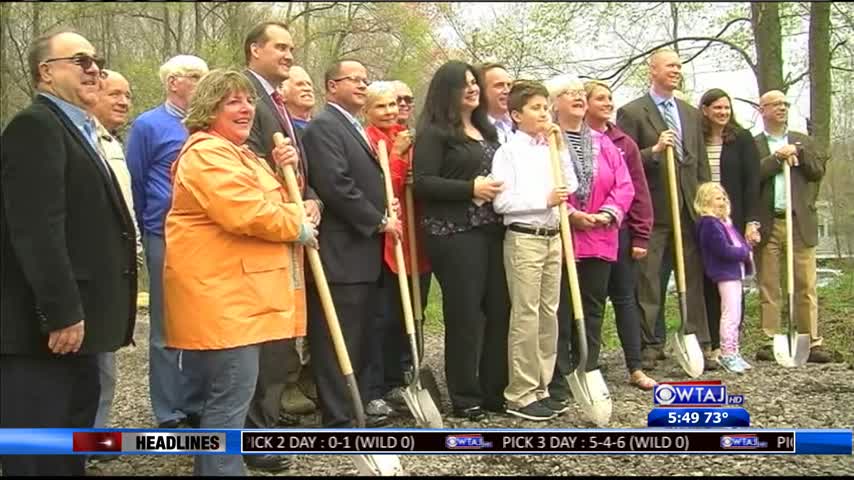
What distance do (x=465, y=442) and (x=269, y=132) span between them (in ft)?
4.22

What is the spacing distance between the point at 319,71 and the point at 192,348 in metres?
1.38

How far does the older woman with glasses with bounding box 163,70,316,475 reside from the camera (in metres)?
2.33

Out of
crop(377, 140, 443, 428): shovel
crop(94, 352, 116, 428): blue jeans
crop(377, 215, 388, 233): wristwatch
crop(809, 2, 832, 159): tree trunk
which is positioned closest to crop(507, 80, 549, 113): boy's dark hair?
crop(377, 140, 443, 428): shovel

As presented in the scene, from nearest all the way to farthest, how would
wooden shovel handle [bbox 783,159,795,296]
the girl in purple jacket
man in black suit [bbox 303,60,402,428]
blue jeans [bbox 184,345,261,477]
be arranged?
1. blue jeans [bbox 184,345,261,477]
2. man in black suit [bbox 303,60,402,428]
3. wooden shovel handle [bbox 783,159,795,296]
4. the girl in purple jacket

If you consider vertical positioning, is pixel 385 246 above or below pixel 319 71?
below

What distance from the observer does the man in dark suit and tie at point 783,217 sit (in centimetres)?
334

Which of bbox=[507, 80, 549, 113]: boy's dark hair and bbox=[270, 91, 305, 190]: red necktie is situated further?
bbox=[507, 80, 549, 113]: boy's dark hair

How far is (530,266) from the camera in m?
3.28

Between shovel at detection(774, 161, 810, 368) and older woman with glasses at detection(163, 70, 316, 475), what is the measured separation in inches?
89.4

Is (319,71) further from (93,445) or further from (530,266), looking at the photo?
(93,445)

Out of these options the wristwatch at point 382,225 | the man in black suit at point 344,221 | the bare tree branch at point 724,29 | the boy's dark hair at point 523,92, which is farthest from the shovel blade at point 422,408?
the bare tree branch at point 724,29

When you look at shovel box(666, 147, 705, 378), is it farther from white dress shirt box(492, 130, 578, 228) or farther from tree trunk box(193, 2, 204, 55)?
tree trunk box(193, 2, 204, 55)

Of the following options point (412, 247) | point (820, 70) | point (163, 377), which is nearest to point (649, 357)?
point (412, 247)

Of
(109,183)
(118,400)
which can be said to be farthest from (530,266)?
(118,400)
